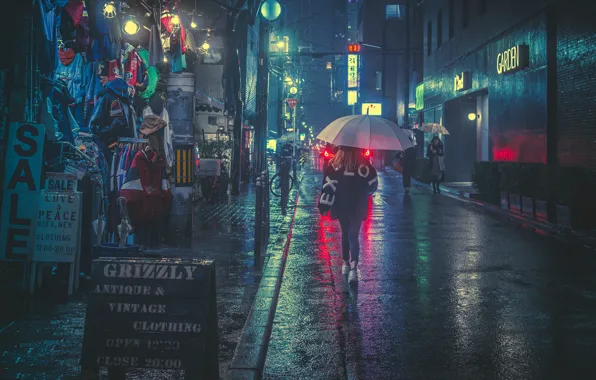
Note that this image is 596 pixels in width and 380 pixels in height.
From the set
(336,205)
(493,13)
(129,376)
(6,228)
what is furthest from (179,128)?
(493,13)

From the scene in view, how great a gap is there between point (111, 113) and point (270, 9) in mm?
5881

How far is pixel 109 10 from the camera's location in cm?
1106

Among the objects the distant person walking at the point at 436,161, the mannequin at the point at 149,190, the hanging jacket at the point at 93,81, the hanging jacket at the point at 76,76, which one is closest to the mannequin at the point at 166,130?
the mannequin at the point at 149,190

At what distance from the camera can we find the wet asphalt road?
5805 mm

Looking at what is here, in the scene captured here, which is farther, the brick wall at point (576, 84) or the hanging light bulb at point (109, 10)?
the brick wall at point (576, 84)

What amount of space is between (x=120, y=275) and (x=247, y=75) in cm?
3067

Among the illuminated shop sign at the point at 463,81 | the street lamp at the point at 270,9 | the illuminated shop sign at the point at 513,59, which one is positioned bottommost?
the street lamp at the point at 270,9

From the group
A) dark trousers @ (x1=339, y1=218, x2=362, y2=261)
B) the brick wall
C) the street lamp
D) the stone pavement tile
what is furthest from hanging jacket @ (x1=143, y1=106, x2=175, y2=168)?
the brick wall

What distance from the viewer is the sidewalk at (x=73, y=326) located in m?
5.38

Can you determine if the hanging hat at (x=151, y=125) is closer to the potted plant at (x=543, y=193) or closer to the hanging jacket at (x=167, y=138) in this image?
the hanging jacket at (x=167, y=138)

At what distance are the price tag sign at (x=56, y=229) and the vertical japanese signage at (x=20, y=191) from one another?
83 millimetres

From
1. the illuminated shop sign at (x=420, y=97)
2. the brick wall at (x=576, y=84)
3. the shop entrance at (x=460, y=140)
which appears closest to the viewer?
the brick wall at (x=576, y=84)

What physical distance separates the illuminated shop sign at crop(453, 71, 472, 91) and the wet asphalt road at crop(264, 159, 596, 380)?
1865 cm

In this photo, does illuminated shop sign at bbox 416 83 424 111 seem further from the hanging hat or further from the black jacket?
the black jacket
